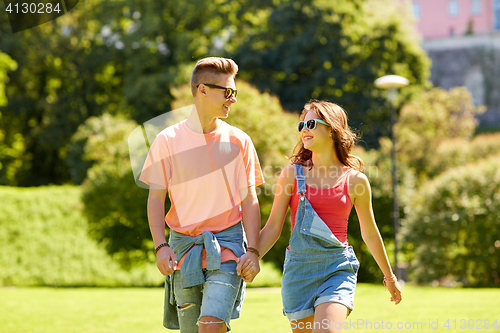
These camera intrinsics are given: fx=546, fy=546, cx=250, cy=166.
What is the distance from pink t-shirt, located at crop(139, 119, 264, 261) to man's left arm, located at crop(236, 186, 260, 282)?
40 mm

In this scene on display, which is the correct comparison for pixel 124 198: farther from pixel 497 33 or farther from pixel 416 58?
pixel 497 33

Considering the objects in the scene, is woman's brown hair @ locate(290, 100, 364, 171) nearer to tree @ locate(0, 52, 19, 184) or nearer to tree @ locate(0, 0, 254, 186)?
tree @ locate(0, 0, 254, 186)

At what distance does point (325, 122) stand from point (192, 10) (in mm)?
24292

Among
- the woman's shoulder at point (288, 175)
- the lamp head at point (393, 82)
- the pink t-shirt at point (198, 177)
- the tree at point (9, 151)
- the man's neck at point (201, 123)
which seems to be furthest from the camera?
the tree at point (9, 151)

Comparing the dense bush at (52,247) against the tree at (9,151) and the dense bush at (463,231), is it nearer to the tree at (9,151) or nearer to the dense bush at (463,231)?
the dense bush at (463,231)

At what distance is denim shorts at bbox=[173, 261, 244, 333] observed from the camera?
3158mm

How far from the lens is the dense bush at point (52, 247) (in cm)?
1652

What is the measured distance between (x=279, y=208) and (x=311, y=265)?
418 mm

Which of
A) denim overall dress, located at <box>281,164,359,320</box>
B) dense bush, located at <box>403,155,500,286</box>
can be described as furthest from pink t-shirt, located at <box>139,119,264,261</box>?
dense bush, located at <box>403,155,500,286</box>

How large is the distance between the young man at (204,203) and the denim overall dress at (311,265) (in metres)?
0.29

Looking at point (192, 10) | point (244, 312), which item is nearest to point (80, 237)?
point (244, 312)

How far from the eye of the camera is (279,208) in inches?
139

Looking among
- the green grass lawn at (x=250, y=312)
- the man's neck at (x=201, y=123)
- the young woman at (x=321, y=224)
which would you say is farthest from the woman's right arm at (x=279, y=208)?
the green grass lawn at (x=250, y=312)

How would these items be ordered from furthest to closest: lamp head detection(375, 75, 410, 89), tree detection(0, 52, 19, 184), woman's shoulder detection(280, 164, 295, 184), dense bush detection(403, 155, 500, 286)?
tree detection(0, 52, 19, 184) → dense bush detection(403, 155, 500, 286) → lamp head detection(375, 75, 410, 89) → woman's shoulder detection(280, 164, 295, 184)
